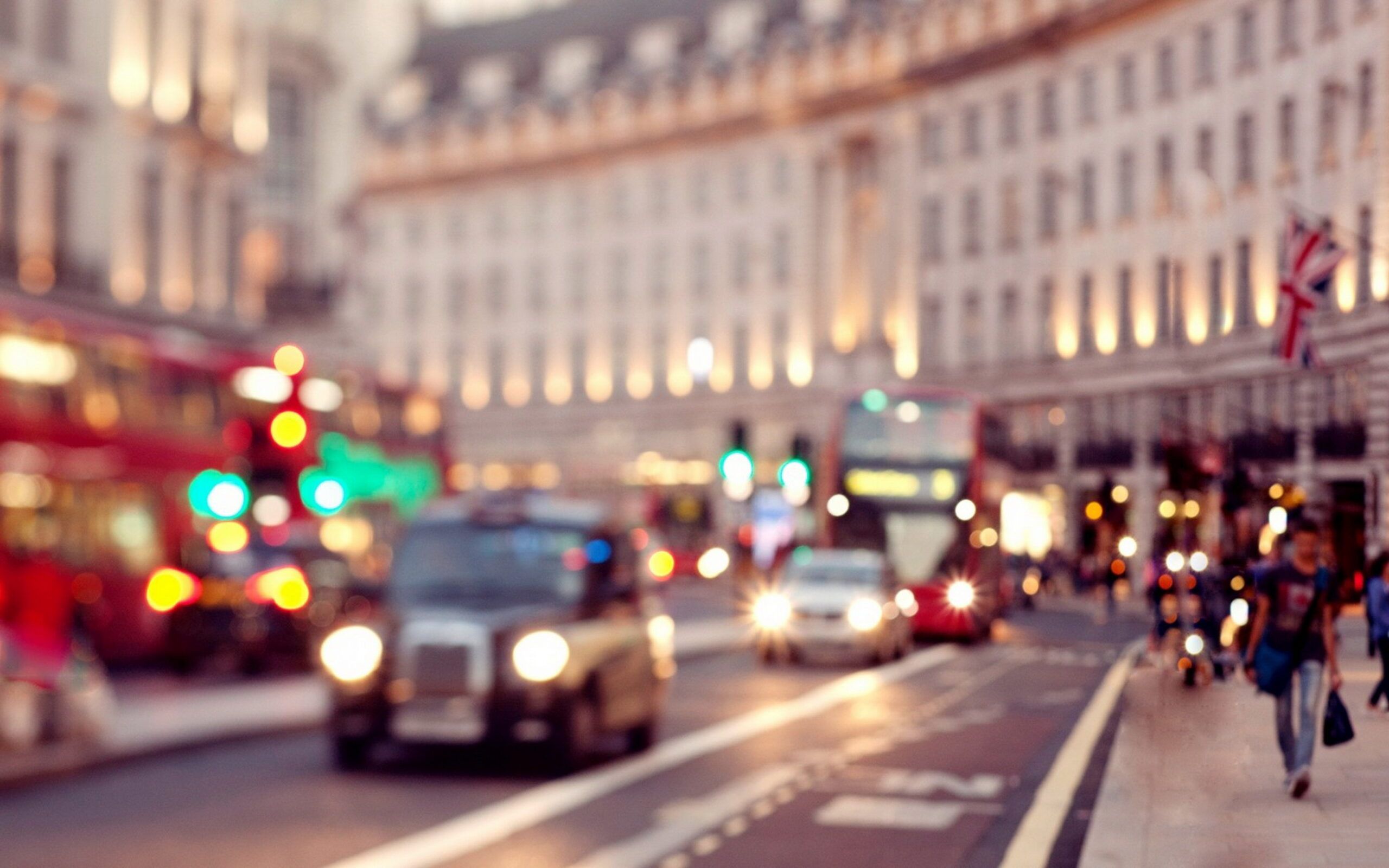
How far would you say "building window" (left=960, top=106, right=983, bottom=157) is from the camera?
72000 millimetres

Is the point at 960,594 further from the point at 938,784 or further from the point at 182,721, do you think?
the point at 938,784

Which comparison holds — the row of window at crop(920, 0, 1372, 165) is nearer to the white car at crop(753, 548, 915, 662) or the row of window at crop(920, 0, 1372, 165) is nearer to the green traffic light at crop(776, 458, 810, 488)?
the green traffic light at crop(776, 458, 810, 488)

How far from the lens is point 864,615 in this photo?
3397cm

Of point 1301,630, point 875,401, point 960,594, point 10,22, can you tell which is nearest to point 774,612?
point 875,401

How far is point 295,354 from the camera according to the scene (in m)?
36.7

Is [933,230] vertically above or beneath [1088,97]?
above

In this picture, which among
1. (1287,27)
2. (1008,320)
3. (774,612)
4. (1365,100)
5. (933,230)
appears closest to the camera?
(1365,100)

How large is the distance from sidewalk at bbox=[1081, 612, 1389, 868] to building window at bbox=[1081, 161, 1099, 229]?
15727 millimetres

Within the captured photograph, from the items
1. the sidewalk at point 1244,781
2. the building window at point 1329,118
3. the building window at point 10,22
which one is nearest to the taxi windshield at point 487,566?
the sidewalk at point 1244,781

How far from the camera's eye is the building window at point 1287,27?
21.2 feet

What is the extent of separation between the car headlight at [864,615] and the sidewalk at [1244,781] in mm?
25176

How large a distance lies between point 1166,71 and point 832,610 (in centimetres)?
2188

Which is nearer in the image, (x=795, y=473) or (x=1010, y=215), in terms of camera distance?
(x=795, y=473)

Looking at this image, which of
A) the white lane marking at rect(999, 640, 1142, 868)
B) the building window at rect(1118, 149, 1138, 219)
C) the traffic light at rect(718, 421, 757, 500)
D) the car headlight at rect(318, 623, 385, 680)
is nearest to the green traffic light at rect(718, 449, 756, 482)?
the traffic light at rect(718, 421, 757, 500)
